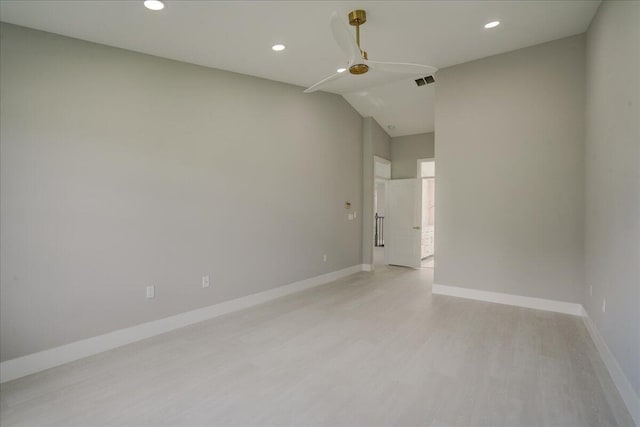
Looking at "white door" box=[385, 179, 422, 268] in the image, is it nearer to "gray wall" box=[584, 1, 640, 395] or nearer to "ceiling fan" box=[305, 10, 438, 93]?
"gray wall" box=[584, 1, 640, 395]

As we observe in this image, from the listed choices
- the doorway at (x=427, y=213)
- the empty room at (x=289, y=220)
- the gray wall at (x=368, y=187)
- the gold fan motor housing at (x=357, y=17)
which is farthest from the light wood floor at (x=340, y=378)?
the doorway at (x=427, y=213)

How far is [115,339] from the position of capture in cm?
308

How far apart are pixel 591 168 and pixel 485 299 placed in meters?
2.03

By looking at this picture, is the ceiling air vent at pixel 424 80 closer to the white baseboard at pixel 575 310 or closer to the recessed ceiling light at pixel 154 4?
the white baseboard at pixel 575 310

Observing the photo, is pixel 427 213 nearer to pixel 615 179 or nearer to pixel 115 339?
pixel 615 179

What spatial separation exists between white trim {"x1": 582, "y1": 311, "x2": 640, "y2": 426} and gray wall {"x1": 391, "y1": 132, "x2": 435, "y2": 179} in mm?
4662

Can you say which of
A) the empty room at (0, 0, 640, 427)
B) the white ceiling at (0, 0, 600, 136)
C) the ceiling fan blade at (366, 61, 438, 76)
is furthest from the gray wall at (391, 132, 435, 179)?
the ceiling fan blade at (366, 61, 438, 76)

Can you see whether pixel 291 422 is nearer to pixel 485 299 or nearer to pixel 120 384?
pixel 120 384

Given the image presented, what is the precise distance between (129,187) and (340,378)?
2.66 metres

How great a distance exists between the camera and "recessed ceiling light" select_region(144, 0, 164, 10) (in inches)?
99.4

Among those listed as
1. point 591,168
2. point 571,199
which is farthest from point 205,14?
point 571,199

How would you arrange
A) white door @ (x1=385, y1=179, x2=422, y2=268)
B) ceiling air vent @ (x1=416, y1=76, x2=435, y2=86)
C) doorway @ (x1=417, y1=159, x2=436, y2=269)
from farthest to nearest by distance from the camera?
doorway @ (x1=417, y1=159, x2=436, y2=269), white door @ (x1=385, y1=179, x2=422, y2=268), ceiling air vent @ (x1=416, y1=76, x2=435, y2=86)

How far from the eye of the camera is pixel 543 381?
242cm

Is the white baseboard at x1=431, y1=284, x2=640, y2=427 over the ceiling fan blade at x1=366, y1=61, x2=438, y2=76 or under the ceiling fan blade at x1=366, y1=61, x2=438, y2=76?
under
